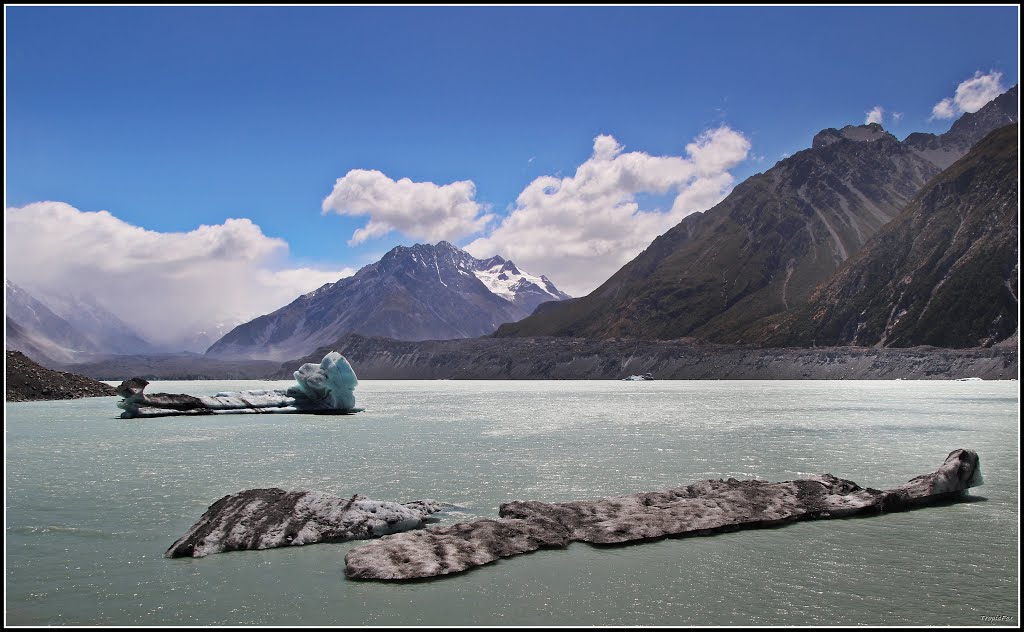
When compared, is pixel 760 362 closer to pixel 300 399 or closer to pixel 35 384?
pixel 300 399

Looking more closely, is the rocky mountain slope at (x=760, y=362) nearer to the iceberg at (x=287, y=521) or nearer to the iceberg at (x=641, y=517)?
the iceberg at (x=641, y=517)

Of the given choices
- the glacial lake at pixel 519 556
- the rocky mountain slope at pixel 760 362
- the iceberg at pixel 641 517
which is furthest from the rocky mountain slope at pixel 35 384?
the rocky mountain slope at pixel 760 362

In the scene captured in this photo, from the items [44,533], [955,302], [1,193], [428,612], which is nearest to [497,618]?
[428,612]

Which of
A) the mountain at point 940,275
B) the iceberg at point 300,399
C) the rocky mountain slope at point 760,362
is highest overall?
the mountain at point 940,275

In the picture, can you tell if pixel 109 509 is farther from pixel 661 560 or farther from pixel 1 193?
pixel 661 560

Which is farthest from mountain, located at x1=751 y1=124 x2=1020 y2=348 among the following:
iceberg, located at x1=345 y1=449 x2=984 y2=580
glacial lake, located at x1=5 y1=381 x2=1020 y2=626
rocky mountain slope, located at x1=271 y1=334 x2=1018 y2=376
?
iceberg, located at x1=345 y1=449 x2=984 y2=580

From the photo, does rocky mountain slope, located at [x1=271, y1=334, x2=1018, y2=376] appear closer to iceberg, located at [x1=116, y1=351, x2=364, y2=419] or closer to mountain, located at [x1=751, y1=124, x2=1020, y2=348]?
mountain, located at [x1=751, y1=124, x2=1020, y2=348]
